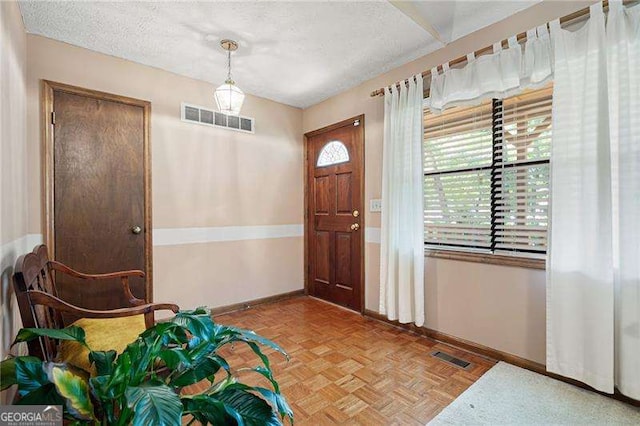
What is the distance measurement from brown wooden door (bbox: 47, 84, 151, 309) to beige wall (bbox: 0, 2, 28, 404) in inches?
12.9

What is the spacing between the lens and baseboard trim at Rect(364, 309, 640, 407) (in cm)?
180

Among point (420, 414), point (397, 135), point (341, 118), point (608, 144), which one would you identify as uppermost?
point (341, 118)

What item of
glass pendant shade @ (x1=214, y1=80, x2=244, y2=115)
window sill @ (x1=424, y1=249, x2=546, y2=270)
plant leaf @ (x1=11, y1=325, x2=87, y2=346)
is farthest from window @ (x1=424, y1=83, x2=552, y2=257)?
plant leaf @ (x1=11, y1=325, x2=87, y2=346)

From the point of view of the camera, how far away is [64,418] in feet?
2.89

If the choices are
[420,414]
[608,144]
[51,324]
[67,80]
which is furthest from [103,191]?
[608,144]

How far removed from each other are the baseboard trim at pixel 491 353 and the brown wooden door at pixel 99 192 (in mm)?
2493

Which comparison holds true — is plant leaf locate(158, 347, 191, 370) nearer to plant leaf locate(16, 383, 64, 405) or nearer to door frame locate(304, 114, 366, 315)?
plant leaf locate(16, 383, 64, 405)

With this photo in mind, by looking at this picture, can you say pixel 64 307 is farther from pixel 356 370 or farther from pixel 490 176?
pixel 490 176

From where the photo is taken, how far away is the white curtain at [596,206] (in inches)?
64.8

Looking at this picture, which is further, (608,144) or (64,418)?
(608,144)

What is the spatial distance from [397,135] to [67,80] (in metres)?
2.74

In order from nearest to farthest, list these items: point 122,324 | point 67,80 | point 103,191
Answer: point 122,324 < point 67,80 < point 103,191

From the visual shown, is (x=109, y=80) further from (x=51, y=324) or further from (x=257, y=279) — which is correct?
(x=257, y=279)

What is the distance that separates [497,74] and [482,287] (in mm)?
1548
